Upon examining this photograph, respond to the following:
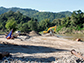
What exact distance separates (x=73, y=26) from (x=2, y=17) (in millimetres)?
68601

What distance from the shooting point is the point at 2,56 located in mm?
4805

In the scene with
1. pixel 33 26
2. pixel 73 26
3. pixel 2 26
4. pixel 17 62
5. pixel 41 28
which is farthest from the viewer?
pixel 2 26

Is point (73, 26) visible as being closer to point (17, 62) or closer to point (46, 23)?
point (46, 23)

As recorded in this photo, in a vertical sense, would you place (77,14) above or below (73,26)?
above

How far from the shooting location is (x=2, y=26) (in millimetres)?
81500

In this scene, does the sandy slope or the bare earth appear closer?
the bare earth

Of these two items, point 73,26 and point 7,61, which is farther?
point 73,26

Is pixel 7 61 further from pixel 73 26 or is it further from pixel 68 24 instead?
pixel 68 24

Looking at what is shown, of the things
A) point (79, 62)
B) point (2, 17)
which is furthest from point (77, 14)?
point (2, 17)

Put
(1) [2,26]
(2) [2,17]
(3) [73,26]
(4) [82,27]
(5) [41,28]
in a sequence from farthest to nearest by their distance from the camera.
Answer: (2) [2,17], (1) [2,26], (5) [41,28], (3) [73,26], (4) [82,27]

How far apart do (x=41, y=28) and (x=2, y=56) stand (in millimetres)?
68658

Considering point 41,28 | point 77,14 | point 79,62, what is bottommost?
point 41,28

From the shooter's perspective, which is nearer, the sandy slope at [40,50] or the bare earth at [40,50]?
the bare earth at [40,50]

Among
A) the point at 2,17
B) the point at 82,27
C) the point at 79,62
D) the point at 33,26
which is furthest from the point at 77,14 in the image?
the point at 2,17
